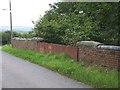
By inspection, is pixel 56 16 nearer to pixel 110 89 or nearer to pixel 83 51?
pixel 83 51

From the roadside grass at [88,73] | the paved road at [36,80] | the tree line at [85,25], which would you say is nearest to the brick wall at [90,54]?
the roadside grass at [88,73]

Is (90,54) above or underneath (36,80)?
above

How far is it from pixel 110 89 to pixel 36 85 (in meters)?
2.85

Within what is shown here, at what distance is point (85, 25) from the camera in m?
21.9

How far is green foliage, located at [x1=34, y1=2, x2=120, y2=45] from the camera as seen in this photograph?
61.8 feet

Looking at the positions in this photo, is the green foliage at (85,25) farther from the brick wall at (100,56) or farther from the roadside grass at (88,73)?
the roadside grass at (88,73)

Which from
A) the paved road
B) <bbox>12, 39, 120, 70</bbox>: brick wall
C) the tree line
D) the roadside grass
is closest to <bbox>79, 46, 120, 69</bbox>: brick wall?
<bbox>12, 39, 120, 70</bbox>: brick wall

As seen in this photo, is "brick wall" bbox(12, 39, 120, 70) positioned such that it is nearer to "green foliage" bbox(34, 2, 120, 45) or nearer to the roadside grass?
the roadside grass

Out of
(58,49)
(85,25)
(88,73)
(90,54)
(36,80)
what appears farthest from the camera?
(85,25)

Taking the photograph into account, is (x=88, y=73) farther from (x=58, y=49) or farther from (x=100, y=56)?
(x=58, y=49)

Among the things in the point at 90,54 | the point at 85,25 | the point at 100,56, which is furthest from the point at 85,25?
the point at 100,56

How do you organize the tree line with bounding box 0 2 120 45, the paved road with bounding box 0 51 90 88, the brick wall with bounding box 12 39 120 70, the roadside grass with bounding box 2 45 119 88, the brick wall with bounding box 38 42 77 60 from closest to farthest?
the roadside grass with bounding box 2 45 119 88 → the paved road with bounding box 0 51 90 88 → the brick wall with bounding box 12 39 120 70 → the brick wall with bounding box 38 42 77 60 → the tree line with bounding box 0 2 120 45

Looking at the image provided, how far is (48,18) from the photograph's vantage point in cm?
3058

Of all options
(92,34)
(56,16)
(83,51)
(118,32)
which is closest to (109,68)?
(83,51)
